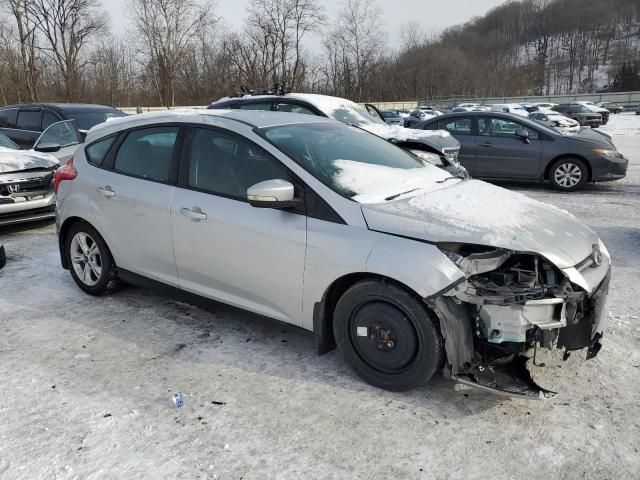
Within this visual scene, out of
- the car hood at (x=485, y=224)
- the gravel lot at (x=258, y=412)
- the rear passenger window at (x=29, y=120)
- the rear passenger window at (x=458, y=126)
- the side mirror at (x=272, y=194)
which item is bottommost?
the gravel lot at (x=258, y=412)

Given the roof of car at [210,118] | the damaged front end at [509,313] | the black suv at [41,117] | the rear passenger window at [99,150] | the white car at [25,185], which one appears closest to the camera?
the damaged front end at [509,313]

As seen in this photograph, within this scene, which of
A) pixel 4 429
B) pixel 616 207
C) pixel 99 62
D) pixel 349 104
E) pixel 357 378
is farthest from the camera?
pixel 99 62

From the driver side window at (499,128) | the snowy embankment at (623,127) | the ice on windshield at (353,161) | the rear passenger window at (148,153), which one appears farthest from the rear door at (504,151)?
the snowy embankment at (623,127)

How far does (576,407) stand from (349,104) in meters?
7.46

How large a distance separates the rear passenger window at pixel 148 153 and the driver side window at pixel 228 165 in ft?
0.88

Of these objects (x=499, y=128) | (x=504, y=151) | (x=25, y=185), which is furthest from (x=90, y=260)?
(x=499, y=128)

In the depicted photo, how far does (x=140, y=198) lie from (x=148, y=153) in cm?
39

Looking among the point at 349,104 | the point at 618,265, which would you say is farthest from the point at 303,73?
the point at 618,265

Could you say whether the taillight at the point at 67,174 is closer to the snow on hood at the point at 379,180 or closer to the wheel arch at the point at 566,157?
the snow on hood at the point at 379,180

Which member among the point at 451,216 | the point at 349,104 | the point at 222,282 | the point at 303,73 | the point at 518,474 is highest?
the point at 303,73

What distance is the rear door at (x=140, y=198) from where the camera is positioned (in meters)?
4.10

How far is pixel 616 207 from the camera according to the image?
8.41 meters

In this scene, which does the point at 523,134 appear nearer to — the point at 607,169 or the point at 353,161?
the point at 607,169

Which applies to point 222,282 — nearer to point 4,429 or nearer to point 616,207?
point 4,429
